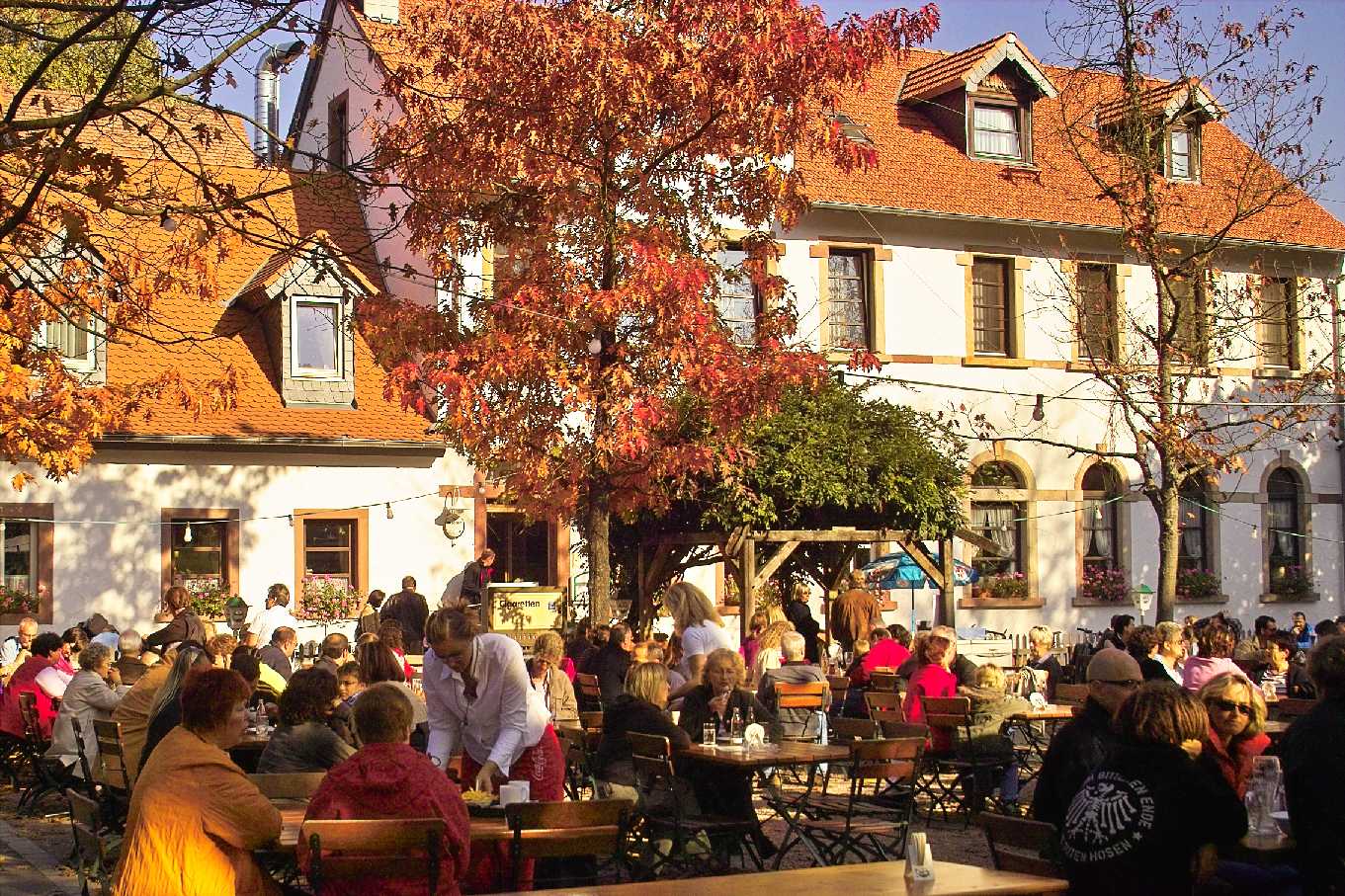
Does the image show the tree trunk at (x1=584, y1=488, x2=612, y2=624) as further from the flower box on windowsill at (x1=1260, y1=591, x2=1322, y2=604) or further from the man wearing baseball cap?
the flower box on windowsill at (x1=1260, y1=591, x2=1322, y2=604)

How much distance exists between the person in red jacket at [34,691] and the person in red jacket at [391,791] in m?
8.26

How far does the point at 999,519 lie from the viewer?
1062 inches

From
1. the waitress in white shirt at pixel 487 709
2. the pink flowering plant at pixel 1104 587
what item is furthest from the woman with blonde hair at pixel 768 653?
the pink flowering plant at pixel 1104 587

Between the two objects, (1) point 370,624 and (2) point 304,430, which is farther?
(2) point 304,430

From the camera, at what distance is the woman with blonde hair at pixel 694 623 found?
12.9 meters

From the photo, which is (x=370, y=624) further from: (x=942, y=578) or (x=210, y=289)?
(x=942, y=578)

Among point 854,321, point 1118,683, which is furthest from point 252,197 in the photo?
point 854,321

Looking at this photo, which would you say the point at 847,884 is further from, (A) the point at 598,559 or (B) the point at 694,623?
(A) the point at 598,559

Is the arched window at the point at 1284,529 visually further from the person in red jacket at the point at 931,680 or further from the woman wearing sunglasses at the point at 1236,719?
the woman wearing sunglasses at the point at 1236,719

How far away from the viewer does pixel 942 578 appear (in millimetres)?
22188

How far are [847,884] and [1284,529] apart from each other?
25.6 m

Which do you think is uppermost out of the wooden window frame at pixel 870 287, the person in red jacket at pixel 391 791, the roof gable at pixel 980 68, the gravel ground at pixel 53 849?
the roof gable at pixel 980 68

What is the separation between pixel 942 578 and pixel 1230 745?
14.5m

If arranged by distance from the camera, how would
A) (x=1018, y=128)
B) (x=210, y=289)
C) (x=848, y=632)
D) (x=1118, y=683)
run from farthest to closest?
(x=1018, y=128) → (x=848, y=632) → (x=210, y=289) → (x=1118, y=683)
